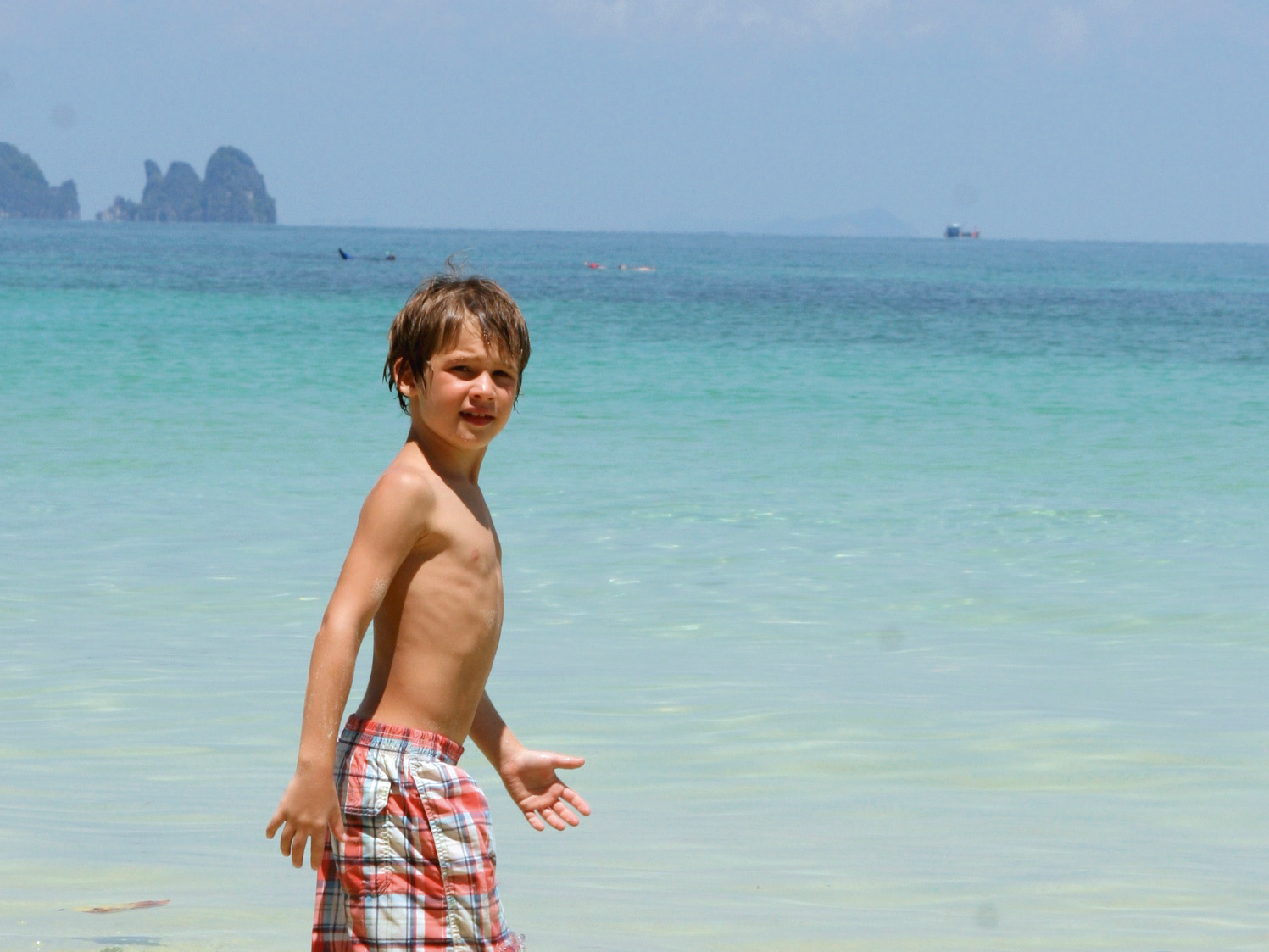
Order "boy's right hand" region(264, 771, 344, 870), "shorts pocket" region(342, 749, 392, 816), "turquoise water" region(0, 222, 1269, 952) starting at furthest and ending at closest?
"turquoise water" region(0, 222, 1269, 952)
"shorts pocket" region(342, 749, 392, 816)
"boy's right hand" region(264, 771, 344, 870)

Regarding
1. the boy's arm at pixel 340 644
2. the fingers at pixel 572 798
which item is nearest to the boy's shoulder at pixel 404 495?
the boy's arm at pixel 340 644

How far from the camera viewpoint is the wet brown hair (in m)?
2.33

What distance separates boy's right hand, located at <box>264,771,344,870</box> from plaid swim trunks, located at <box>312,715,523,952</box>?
0.21 feet

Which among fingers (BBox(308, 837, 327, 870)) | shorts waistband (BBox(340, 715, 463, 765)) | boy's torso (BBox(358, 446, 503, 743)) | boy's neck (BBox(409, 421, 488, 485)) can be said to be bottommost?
fingers (BBox(308, 837, 327, 870))

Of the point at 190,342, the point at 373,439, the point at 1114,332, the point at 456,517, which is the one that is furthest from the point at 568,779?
the point at 1114,332

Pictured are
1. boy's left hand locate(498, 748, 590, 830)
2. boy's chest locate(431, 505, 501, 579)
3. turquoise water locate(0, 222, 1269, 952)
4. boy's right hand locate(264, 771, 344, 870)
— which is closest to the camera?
boy's right hand locate(264, 771, 344, 870)

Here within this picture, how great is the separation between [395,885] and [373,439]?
35.5ft

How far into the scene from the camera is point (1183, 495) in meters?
10.4

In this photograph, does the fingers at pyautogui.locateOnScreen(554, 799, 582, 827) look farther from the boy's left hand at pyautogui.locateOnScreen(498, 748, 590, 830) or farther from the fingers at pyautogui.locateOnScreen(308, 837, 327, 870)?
the fingers at pyautogui.locateOnScreen(308, 837, 327, 870)

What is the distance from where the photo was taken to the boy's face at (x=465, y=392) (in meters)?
2.32

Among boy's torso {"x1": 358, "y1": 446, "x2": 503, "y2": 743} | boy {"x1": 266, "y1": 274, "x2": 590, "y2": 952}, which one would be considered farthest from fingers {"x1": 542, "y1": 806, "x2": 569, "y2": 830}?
boy's torso {"x1": 358, "y1": 446, "x2": 503, "y2": 743}

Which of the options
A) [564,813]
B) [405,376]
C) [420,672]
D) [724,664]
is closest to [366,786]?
[420,672]

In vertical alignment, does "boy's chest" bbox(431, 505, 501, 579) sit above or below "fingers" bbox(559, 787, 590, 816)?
above

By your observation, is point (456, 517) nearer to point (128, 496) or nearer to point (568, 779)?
point (568, 779)
